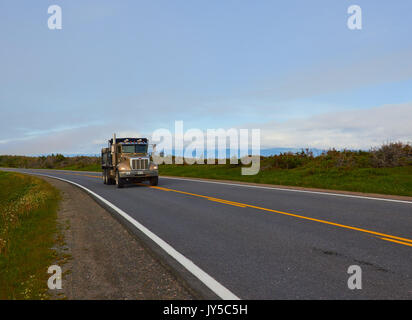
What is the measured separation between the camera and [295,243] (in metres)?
5.89

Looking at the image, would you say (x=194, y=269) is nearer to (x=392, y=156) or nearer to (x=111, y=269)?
(x=111, y=269)

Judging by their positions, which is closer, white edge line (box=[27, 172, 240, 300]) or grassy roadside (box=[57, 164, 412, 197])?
white edge line (box=[27, 172, 240, 300])

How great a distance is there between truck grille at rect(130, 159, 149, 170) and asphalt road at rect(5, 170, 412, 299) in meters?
8.14

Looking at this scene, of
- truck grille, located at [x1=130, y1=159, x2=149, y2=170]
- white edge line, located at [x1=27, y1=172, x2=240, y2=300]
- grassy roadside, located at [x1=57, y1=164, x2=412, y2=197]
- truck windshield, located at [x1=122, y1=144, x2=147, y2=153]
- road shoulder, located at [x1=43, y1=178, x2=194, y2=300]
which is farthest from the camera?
truck windshield, located at [x1=122, y1=144, x2=147, y2=153]

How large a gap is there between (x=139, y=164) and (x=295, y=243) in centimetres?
1423

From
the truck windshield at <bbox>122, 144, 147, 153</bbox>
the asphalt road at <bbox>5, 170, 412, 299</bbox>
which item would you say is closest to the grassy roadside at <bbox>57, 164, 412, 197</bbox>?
the asphalt road at <bbox>5, 170, 412, 299</bbox>

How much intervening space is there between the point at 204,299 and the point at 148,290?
0.80m

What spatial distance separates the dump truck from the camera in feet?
60.7

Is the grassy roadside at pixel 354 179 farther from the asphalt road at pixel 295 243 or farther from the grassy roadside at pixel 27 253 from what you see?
the grassy roadside at pixel 27 253

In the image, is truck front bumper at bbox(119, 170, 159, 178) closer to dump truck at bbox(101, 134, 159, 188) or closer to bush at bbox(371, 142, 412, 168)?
dump truck at bbox(101, 134, 159, 188)

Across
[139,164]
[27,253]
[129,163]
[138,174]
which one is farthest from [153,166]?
[27,253]

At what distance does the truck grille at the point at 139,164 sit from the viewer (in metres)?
18.7
